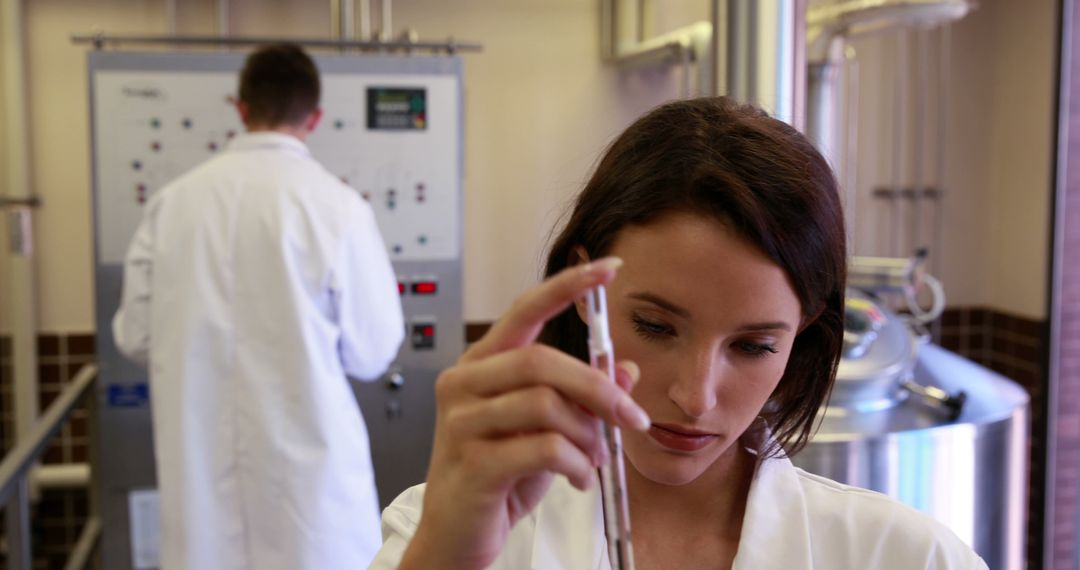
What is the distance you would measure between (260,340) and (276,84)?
0.57 m

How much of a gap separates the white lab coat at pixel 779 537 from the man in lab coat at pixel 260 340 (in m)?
1.32

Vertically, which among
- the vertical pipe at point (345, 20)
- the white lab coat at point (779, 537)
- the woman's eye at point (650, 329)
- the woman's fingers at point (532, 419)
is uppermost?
the vertical pipe at point (345, 20)

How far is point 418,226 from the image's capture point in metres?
2.62

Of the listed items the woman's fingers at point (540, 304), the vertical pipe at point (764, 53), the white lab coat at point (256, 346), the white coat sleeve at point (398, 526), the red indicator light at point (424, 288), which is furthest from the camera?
the red indicator light at point (424, 288)

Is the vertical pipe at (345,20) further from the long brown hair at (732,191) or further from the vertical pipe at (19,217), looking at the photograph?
the long brown hair at (732,191)

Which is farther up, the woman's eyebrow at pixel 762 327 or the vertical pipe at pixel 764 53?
the vertical pipe at pixel 764 53

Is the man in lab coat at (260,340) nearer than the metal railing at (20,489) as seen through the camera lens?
No

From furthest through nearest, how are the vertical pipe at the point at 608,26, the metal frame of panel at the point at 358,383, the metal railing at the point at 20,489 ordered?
the vertical pipe at the point at 608,26
the metal frame of panel at the point at 358,383
the metal railing at the point at 20,489

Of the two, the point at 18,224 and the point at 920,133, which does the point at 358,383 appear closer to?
the point at 18,224

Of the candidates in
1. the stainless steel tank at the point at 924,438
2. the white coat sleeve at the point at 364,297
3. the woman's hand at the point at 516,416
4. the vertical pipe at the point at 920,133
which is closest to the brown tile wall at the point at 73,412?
the vertical pipe at the point at 920,133

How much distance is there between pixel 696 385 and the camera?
683mm

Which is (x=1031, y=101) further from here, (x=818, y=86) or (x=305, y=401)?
(x=305, y=401)

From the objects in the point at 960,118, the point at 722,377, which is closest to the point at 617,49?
the point at 960,118

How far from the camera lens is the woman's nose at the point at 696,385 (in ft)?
2.22
